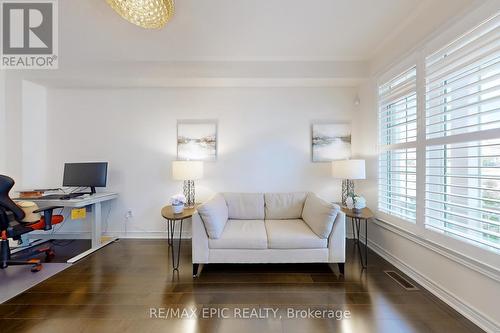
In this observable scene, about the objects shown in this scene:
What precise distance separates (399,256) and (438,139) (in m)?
1.44

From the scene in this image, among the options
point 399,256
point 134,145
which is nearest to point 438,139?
point 399,256

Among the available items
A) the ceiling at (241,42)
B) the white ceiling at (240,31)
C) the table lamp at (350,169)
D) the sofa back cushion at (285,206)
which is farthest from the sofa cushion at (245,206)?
the white ceiling at (240,31)

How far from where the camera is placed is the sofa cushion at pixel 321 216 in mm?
2297

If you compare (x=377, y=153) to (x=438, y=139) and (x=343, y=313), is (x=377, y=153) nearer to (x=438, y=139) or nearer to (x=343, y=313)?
(x=438, y=139)

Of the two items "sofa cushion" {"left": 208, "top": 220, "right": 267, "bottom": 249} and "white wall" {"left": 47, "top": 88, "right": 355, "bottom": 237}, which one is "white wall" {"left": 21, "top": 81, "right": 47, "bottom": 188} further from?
"sofa cushion" {"left": 208, "top": 220, "right": 267, "bottom": 249}

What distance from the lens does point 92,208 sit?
→ 122 inches

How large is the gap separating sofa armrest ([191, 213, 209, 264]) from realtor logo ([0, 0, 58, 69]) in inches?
106

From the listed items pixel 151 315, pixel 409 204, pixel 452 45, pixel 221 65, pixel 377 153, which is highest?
pixel 221 65

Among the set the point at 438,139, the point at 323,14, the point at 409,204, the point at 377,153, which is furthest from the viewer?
the point at 377,153

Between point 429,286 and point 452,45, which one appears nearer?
point 452,45

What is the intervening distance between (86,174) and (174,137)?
57.1 inches

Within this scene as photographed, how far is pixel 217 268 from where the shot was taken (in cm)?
248

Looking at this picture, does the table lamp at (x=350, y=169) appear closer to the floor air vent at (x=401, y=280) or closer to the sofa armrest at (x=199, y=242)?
the floor air vent at (x=401, y=280)

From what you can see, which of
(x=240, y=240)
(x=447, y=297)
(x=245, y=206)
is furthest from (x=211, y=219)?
(x=447, y=297)
